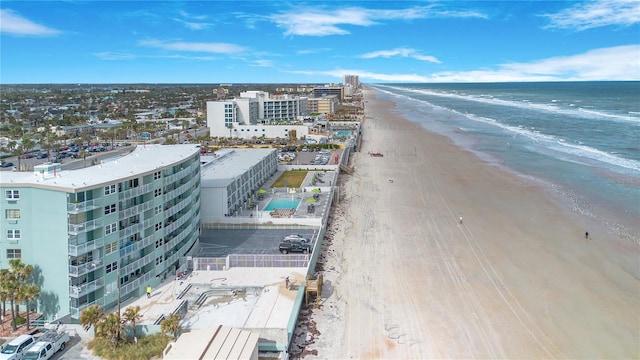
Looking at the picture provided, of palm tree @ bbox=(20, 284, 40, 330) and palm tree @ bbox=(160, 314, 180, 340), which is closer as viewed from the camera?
palm tree @ bbox=(160, 314, 180, 340)

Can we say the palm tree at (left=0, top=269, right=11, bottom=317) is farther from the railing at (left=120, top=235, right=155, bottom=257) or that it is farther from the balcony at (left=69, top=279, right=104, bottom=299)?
the railing at (left=120, top=235, right=155, bottom=257)

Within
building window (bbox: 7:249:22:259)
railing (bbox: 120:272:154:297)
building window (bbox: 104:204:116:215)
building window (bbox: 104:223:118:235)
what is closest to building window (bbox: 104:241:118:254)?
building window (bbox: 104:223:118:235)

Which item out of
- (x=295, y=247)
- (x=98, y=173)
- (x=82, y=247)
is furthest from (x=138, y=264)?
(x=295, y=247)

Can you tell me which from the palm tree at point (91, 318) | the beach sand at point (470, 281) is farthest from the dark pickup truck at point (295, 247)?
the palm tree at point (91, 318)

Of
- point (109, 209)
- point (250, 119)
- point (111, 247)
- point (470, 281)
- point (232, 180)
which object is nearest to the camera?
point (109, 209)

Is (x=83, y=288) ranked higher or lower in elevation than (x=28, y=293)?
lower

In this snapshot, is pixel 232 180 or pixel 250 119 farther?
pixel 250 119

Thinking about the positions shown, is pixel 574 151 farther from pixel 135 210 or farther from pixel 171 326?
pixel 171 326
